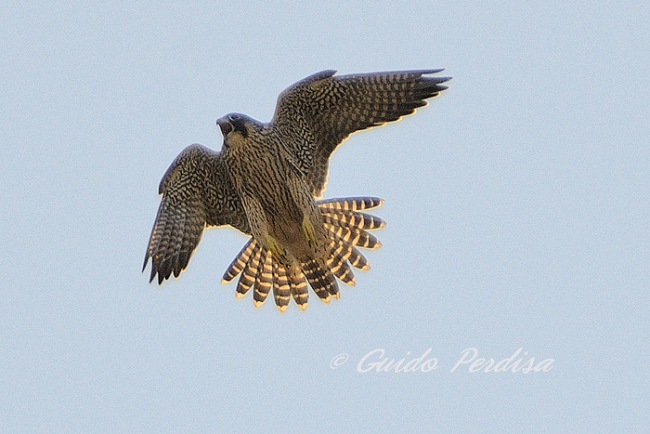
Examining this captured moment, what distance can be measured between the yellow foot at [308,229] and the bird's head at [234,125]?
1105mm

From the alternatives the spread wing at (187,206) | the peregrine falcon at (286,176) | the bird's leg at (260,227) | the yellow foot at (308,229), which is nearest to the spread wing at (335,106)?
the peregrine falcon at (286,176)

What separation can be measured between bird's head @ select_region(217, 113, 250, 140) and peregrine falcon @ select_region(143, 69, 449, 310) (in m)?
0.01

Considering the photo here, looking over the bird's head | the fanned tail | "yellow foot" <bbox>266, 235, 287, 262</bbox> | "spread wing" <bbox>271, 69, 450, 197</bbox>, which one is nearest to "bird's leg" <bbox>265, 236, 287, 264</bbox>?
"yellow foot" <bbox>266, 235, 287, 262</bbox>

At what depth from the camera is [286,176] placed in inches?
478

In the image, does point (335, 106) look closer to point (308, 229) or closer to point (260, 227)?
point (308, 229)

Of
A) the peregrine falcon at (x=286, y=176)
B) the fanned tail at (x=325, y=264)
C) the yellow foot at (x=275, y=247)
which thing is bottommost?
the fanned tail at (x=325, y=264)

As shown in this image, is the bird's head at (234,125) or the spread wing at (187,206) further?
the spread wing at (187,206)

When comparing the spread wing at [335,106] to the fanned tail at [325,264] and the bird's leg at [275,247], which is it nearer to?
the fanned tail at [325,264]

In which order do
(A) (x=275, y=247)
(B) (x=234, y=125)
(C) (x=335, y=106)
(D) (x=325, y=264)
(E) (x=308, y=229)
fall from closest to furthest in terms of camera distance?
1. (B) (x=234, y=125)
2. (C) (x=335, y=106)
3. (E) (x=308, y=229)
4. (A) (x=275, y=247)
5. (D) (x=325, y=264)

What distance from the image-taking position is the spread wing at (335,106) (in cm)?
1188

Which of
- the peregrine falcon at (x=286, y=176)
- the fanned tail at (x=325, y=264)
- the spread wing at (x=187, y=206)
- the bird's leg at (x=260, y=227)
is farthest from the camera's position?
the fanned tail at (x=325, y=264)

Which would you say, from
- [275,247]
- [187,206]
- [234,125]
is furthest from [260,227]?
[234,125]

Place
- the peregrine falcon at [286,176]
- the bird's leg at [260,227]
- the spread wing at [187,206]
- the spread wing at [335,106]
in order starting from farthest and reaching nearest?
the bird's leg at [260,227] < the spread wing at [187,206] < the peregrine falcon at [286,176] < the spread wing at [335,106]

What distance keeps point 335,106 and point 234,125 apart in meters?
1.08
